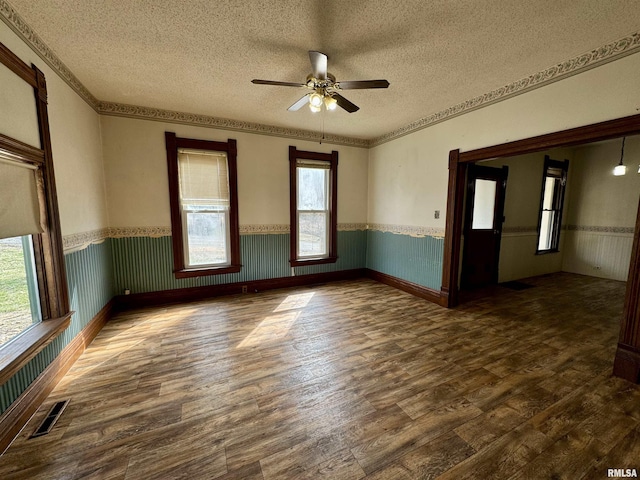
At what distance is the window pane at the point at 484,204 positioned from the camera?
14.9 feet

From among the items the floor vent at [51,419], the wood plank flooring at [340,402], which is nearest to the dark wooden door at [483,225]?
the wood plank flooring at [340,402]

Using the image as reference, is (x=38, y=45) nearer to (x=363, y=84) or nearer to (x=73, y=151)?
(x=73, y=151)

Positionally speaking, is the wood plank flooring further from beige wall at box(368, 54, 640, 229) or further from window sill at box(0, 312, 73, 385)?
beige wall at box(368, 54, 640, 229)

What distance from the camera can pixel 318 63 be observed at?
211 cm

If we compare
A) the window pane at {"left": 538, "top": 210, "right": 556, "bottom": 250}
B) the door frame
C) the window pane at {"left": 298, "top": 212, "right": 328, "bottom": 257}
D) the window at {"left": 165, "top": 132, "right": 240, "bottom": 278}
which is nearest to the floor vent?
the window at {"left": 165, "top": 132, "right": 240, "bottom": 278}

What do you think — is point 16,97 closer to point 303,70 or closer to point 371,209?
point 303,70

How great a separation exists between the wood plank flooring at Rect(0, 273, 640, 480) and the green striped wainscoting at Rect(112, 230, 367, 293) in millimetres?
599

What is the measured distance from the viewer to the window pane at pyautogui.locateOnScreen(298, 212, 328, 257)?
15.9 feet

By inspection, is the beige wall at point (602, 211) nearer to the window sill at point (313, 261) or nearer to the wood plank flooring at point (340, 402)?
the wood plank flooring at point (340, 402)

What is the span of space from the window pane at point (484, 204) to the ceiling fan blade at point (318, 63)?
347 cm

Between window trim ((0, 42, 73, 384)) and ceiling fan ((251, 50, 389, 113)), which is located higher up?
ceiling fan ((251, 50, 389, 113))

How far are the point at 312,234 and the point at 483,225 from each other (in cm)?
307

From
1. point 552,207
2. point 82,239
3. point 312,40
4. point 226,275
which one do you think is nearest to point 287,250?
point 226,275

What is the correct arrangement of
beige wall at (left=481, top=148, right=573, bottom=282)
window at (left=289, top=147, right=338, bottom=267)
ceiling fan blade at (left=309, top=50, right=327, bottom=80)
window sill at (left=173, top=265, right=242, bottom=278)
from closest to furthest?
ceiling fan blade at (left=309, top=50, right=327, bottom=80) → window sill at (left=173, top=265, right=242, bottom=278) → window at (left=289, top=147, right=338, bottom=267) → beige wall at (left=481, top=148, right=573, bottom=282)
